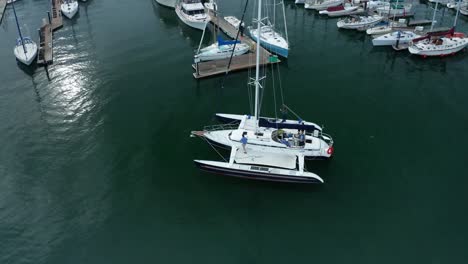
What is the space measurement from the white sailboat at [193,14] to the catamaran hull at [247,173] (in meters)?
44.1

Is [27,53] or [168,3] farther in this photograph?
[168,3]

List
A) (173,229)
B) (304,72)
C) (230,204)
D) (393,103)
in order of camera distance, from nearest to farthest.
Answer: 1. (173,229)
2. (230,204)
3. (393,103)
4. (304,72)

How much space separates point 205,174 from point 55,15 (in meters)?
68.2

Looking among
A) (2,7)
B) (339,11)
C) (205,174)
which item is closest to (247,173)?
(205,174)

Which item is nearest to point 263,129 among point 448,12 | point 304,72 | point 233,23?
point 304,72

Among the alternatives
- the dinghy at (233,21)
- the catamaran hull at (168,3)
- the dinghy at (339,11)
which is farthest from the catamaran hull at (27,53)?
the dinghy at (339,11)

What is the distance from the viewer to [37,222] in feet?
121

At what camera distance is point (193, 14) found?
79688mm

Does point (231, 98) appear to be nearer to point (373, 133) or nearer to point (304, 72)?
point (304, 72)

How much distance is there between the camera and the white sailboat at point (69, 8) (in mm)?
85250

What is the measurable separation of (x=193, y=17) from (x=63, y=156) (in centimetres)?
4526

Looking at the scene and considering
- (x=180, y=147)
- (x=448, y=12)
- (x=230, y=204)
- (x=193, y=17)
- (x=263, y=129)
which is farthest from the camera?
(x=448, y=12)

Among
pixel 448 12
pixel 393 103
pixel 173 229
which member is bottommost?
pixel 173 229

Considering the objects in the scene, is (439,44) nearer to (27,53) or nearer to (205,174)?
(205,174)
